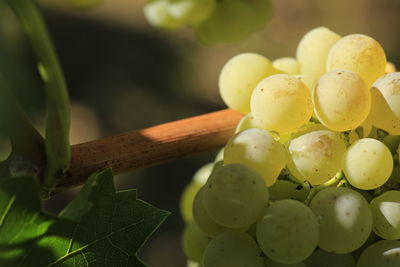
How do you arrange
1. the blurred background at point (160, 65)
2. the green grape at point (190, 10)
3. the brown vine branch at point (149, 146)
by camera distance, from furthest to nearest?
the blurred background at point (160, 65), the green grape at point (190, 10), the brown vine branch at point (149, 146)

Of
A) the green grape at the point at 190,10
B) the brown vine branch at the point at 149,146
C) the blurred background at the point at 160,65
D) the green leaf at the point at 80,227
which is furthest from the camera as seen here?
the blurred background at the point at 160,65

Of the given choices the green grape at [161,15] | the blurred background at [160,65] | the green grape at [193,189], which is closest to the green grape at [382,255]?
the green grape at [193,189]

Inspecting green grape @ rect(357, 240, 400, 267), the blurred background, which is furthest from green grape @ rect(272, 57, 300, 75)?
the blurred background

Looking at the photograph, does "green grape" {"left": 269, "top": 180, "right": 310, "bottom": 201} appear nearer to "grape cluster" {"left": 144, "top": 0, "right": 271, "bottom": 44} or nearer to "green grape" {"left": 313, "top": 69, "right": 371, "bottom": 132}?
"green grape" {"left": 313, "top": 69, "right": 371, "bottom": 132}

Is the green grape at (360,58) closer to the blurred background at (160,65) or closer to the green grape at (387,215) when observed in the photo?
the green grape at (387,215)

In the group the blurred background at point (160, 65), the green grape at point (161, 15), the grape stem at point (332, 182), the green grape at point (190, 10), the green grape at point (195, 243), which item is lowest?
the blurred background at point (160, 65)

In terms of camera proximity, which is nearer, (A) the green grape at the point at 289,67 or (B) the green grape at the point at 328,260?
(B) the green grape at the point at 328,260

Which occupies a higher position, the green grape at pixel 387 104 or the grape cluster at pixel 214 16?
the green grape at pixel 387 104

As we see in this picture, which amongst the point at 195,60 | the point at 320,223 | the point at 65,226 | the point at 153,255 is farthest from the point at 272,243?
the point at 195,60

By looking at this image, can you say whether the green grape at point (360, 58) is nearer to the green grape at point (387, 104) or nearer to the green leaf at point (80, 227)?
the green grape at point (387, 104)
